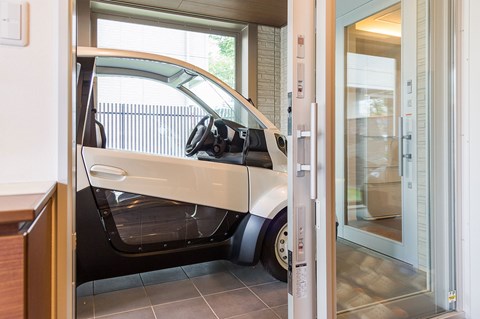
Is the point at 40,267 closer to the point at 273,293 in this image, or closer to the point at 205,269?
the point at 273,293

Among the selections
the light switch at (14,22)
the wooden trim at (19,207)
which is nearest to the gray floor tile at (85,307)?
the wooden trim at (19,207)

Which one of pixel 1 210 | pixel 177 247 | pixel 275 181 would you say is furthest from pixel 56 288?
pixel 275 181

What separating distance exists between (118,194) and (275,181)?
1.07 metres

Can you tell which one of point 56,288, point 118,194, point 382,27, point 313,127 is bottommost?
point 56,288

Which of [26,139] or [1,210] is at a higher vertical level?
[26,139]

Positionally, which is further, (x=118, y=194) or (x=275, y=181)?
(x=275, y=181)

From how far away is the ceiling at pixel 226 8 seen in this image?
3.73 metres

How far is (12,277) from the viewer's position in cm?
59

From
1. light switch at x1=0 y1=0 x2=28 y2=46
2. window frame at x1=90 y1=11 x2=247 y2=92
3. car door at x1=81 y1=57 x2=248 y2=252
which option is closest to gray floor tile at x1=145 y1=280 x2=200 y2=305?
car door at x1=81 y1=57 x2=248 y2=252

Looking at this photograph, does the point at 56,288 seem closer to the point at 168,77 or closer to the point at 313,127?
the point at 313,127

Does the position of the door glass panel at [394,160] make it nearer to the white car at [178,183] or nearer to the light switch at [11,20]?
the white car at [178,183]

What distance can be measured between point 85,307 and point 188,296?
24.9 inches

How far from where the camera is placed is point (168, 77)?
8.10 ft

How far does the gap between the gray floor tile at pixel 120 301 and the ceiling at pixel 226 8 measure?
3.07 meters
